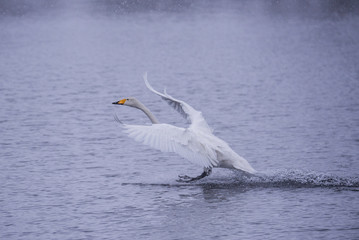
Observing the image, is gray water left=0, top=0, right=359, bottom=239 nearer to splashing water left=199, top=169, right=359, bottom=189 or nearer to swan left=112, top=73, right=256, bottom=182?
splashing water left=199, top=169, right=359, bottom=189

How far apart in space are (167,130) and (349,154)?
4.24 metres

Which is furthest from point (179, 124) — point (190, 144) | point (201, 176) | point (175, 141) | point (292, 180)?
point (175, 141)

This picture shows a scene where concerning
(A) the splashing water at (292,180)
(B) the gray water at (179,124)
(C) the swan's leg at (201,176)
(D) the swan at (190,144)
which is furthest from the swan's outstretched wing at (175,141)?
(A) the splashing water at (292,180)

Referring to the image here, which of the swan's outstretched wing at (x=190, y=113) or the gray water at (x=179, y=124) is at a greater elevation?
the swan's outstretched wing at (x=190, y=113)

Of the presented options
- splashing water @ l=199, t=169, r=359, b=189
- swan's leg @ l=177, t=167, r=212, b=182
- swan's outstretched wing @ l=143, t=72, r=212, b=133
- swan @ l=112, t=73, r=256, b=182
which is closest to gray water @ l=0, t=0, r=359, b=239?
splashing water @ l=199, t=169, r=359, b=189

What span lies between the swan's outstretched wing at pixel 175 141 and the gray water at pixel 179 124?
602 mm

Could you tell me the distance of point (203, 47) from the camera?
102ft

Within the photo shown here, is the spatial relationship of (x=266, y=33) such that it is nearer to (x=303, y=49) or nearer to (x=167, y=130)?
(x=303, y=49)

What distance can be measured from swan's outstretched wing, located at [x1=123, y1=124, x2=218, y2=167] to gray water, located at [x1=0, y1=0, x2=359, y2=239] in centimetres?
60

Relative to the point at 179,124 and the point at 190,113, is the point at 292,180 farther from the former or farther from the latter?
the point at 179,124

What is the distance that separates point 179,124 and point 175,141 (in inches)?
229

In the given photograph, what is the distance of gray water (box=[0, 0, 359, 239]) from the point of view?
10.3 metres

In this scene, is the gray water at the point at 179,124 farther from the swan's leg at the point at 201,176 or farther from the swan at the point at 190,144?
the swan at the point at 190,144

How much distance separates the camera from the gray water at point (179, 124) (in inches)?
404
